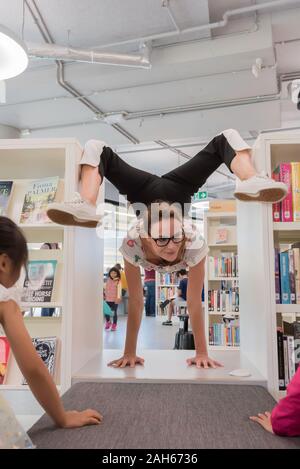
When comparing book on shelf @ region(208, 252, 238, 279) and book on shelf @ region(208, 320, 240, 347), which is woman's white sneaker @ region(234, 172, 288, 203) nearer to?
book on shelf @ region(208, 252, 238, 279)

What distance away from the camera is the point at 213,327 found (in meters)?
5.21

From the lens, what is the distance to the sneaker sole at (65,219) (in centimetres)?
176

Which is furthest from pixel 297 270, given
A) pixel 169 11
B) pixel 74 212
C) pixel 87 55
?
pixel 87 55

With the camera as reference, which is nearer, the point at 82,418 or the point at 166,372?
the point at 82,418

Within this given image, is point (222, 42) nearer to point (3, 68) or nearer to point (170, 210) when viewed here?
point (3, 68)

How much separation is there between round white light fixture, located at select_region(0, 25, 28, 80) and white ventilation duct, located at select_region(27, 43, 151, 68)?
1.10 metres

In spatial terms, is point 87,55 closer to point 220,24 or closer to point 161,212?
point 220,24

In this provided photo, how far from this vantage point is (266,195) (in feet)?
5.71

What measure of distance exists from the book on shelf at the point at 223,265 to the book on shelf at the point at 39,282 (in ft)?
11.4

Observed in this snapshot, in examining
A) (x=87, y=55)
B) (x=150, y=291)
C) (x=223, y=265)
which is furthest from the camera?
(x=150, y=291)

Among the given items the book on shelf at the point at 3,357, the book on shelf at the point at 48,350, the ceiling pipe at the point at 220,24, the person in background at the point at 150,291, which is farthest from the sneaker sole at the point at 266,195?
the person in background at the point at 150,291

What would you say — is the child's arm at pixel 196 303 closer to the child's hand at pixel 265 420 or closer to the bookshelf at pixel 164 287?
the child's hand at pixel 265 420

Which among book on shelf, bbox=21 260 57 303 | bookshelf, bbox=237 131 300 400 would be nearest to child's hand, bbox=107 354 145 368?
book on shelf, bbox=21 260 57 303

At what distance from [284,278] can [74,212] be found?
1.03m
